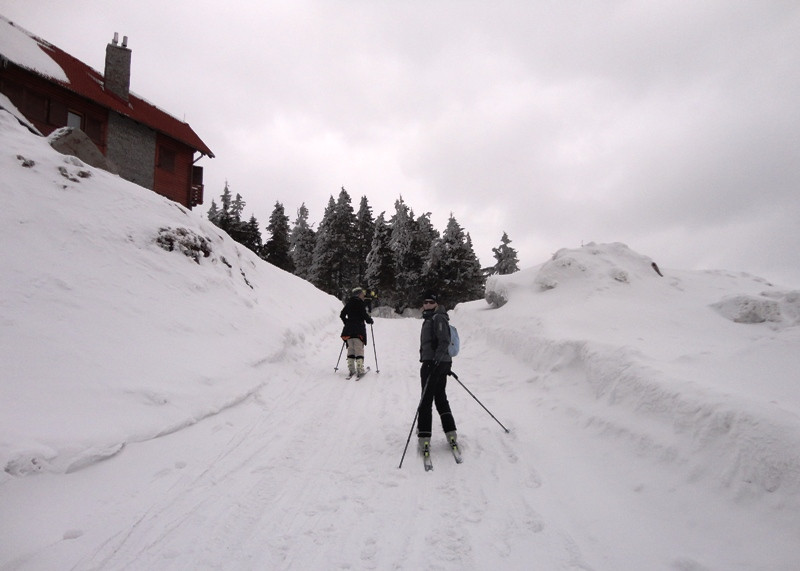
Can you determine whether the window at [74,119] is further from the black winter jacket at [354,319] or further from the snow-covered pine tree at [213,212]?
the snow-covered pine tree at [213,212]

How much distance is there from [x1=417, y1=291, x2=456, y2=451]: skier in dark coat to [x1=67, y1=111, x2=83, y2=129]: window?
70.8 feet

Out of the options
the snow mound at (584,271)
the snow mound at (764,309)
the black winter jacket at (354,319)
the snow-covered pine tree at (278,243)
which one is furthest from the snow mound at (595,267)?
the snow-covered pine tree at (278,243)

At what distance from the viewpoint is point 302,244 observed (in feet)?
159

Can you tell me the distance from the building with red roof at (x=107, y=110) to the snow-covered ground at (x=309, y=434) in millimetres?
11059

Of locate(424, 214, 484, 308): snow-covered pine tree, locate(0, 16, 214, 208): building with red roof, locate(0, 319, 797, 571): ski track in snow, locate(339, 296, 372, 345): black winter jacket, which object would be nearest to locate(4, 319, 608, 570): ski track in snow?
locate(0, 319, 797, 571): ski track in snow

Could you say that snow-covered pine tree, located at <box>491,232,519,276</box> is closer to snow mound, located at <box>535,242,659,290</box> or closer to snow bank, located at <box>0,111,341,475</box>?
snow mound, located at <box>535,242,659,290</box>

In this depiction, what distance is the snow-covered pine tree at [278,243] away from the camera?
40.9 meters

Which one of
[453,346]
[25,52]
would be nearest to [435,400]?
[453,346]

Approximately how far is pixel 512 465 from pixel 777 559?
101 inches

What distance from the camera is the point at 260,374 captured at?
25.9 feet

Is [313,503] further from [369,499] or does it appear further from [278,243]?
[278,243]

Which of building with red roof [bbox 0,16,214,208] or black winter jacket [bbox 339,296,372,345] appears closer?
black winter jacket [bbox 339,296,372,345]

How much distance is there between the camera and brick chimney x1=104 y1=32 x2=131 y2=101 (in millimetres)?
20078

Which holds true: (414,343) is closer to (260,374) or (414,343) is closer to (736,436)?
(260,374)
